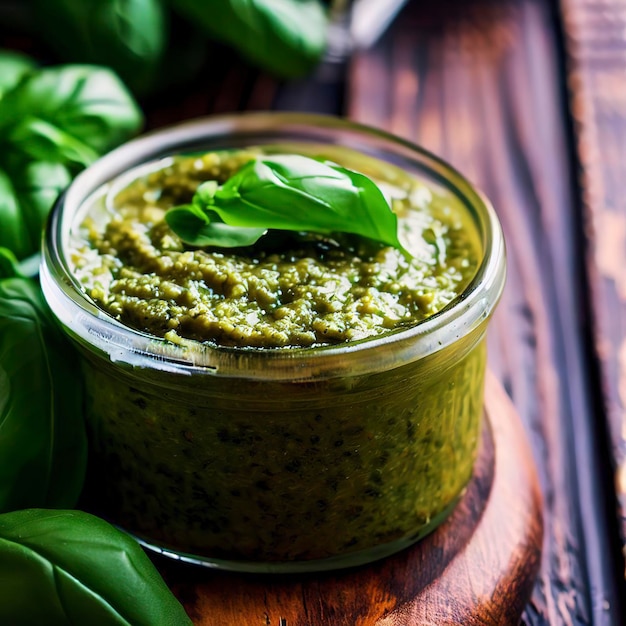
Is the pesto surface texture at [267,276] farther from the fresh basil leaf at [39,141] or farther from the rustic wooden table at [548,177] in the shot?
the rustic wooden table at [548,177]

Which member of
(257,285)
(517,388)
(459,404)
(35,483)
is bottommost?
(517,388)

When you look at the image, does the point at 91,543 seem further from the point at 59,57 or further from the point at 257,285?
the point at 59,57

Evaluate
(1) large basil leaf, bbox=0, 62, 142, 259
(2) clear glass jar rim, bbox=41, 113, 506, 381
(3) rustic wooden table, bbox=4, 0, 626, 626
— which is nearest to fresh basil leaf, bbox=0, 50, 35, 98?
(1) large basil leaf, bbox=0, 62, 142, 259

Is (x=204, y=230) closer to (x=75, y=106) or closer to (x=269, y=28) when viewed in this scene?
(x=75, y=106)

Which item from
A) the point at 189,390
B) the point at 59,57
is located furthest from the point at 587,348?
the point at 59,57

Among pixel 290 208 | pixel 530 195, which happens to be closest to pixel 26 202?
pixel 290 208

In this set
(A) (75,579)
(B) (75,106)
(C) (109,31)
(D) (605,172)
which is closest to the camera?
(A) (75,579)
